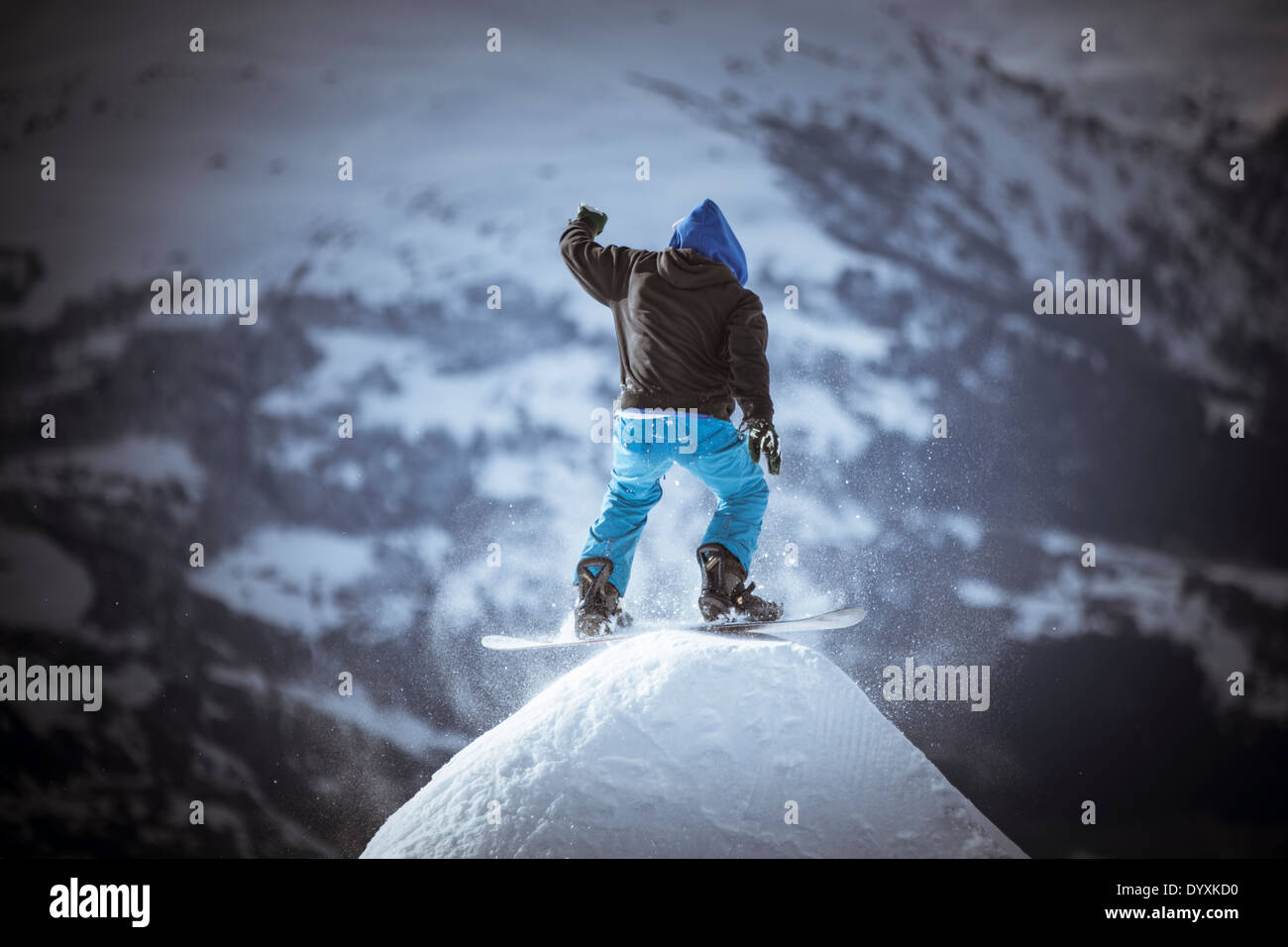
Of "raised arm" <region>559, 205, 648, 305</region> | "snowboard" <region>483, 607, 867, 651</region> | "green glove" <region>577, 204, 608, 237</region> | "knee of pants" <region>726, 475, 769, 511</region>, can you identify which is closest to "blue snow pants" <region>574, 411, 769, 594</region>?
"knee of pants" <region>726, 475, 769, 511</region>

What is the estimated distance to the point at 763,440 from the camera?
3.72m

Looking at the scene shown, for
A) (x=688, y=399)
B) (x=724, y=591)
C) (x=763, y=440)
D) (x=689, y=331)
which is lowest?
(x=724, y=591)

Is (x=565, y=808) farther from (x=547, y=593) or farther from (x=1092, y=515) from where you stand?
(x=1092, y=515)

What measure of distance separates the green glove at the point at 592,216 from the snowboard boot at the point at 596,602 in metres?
1.49

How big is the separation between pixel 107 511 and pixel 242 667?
1314 mm

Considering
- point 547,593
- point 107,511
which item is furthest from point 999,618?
point 107,511

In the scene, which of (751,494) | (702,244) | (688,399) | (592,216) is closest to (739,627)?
(751,494)

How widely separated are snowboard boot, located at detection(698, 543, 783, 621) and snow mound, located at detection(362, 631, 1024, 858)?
0.45m

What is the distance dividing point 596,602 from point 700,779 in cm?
101

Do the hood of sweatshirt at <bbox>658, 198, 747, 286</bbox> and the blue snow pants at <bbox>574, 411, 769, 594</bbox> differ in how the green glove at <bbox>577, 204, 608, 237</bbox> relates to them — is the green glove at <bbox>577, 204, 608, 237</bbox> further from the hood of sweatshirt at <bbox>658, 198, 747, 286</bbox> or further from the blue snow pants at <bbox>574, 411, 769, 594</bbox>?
the blue snow pants at <bbox>574, 411, 769, 594</bbox>

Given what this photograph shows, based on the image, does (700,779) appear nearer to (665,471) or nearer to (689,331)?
(665,471)

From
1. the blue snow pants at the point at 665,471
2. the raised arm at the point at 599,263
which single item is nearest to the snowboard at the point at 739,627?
the blue snow pants at the point at 665,471

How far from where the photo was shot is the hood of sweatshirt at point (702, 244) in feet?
12.6

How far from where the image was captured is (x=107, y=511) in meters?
5.66
